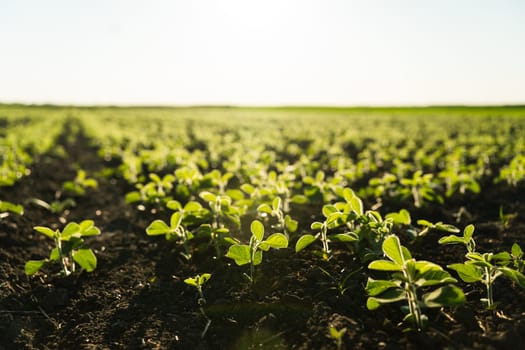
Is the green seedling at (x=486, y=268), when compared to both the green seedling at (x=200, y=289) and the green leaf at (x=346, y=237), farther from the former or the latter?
the green seedling at (x=200, y=289)

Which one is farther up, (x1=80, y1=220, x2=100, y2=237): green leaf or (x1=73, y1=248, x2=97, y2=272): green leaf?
(x1=80, y1=220, x2=100, y2=237): green leaf

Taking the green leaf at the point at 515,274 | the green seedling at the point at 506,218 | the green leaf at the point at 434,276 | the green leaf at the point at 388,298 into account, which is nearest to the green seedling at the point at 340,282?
the green leaf at the point at 388,298

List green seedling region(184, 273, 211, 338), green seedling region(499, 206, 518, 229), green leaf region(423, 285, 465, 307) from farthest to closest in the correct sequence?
green seedling region(499, 206, 518, 229)
green seedling region(184, 273, 211, 338)
green leaf region(423, 285, 465, 307)

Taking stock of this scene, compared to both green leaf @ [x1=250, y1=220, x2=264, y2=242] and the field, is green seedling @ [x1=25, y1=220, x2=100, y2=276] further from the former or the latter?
green leaf @ [x1=250, y1=220, x2=264, y2=242]

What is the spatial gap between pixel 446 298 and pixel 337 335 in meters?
0.49

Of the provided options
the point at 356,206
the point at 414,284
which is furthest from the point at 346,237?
the point at 414,284

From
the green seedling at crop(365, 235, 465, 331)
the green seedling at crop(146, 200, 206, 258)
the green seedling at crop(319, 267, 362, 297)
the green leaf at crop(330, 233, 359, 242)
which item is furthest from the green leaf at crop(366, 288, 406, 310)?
the green seedling at crop(146, 200, 206, 258)

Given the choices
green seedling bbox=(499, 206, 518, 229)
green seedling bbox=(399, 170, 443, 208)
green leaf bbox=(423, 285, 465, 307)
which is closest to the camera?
green leaf bbox=(423, 285, 465, 307)

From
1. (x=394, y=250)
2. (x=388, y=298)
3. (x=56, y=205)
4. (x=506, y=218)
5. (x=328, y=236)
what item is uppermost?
(x=394, y=250)

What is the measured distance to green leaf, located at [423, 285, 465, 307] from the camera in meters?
1.72

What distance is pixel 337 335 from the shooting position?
180cm

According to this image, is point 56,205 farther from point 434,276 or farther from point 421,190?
point 434,276

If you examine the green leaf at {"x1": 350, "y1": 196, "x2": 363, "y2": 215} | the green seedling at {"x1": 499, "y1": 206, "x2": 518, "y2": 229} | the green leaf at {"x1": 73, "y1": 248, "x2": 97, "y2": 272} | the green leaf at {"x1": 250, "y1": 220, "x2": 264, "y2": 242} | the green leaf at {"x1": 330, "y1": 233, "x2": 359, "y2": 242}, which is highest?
the green leaf at {"x1": 350, "y1": 196, "x2": 363, "y2": 215}

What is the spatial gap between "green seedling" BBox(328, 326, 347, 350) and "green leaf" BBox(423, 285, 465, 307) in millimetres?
384
